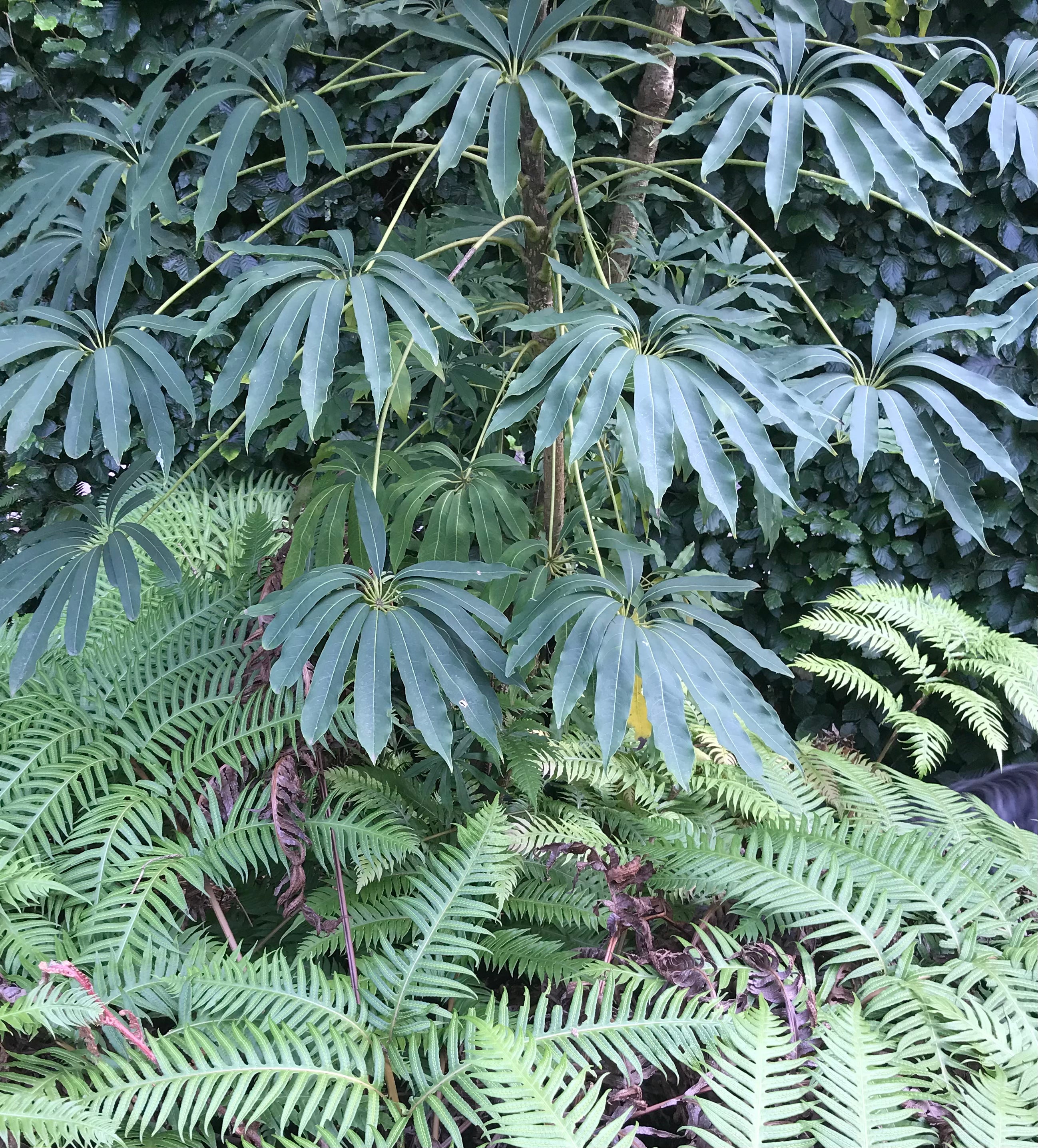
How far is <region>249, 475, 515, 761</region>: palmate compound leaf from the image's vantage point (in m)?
0.70

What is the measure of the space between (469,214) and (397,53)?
1103mm

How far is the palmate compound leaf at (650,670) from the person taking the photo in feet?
2.28

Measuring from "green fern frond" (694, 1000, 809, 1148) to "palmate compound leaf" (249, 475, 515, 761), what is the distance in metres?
0.32

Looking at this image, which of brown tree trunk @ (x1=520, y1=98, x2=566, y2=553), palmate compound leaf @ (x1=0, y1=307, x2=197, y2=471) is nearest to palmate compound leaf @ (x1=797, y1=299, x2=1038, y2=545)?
brown tree trunk @ (x1=520, y1=98, x2=566, y2=553)

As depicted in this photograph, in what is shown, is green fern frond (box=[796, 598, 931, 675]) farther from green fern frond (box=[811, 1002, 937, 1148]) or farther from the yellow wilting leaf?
green fern frond (box=[811, 1002, 937, 1148])

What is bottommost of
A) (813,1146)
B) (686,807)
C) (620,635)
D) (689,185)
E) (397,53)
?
(686,807)

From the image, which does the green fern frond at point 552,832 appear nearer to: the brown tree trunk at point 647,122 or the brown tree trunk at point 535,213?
the brown tree trunk at point 535,213

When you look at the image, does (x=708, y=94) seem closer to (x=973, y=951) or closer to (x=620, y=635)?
(x=620, y=635)

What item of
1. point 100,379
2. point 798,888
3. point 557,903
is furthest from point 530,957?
point 100,379

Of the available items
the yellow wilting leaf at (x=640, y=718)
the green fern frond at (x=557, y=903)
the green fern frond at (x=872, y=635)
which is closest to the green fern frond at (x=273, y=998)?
the green fern frond at (x=557, y=903)

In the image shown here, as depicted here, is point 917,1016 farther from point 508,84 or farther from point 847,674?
point 508,84

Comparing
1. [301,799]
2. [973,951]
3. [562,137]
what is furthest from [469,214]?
[973,951]

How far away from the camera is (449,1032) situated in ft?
2.43

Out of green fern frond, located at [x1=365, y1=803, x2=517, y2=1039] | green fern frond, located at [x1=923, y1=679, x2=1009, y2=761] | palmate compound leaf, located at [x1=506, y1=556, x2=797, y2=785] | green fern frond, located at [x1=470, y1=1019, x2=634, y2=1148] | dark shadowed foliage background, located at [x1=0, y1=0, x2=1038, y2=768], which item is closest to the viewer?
green fern frond, located at [x1=470, y1=1019, x2=634, y2=1148]
